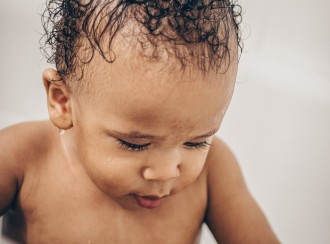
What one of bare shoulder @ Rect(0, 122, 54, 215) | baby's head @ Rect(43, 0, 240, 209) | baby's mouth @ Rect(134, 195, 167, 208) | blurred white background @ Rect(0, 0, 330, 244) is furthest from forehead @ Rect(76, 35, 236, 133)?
blurred white background @ Rect(0, 0, 330, 244)

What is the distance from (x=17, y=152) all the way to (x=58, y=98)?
0.54 feet

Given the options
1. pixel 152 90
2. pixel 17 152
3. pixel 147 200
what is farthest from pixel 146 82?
pixel 17 152

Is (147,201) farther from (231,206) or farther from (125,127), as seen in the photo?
(231,206)

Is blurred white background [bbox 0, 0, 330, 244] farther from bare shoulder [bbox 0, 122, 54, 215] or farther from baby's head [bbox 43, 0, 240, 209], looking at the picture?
baby's head [bbox 43, 0, 240, 209]

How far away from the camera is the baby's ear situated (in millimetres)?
720

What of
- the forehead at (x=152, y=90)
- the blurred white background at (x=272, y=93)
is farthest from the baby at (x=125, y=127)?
the blurred white background at (x=272, y=93)

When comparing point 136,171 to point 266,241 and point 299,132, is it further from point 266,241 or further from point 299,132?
point 299,132

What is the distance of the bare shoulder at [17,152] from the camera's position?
0.82 meters

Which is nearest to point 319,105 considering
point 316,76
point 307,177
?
point 316,76

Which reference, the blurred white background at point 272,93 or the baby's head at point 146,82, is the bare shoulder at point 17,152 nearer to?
the baby's head at point 146,82

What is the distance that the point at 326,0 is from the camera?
4.69ft

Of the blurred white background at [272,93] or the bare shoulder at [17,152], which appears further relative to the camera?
the blurred white background at [272,93]

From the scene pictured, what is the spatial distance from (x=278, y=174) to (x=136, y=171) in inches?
34.2

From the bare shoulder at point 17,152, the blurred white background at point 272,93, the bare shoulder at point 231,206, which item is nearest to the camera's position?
the bare shoulder at point 17,152
